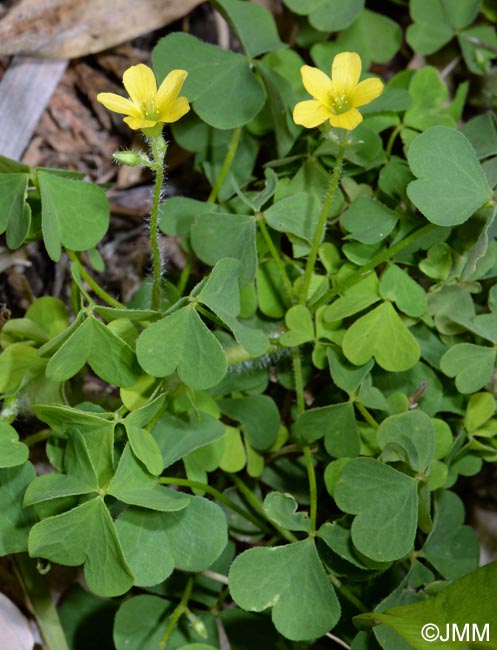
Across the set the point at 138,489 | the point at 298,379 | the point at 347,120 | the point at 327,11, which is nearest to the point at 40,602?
the point at 138,489

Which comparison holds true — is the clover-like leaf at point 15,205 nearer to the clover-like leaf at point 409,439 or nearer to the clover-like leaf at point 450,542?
the clover-like leaf at point 409,439

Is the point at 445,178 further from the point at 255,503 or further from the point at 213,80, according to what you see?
the point at 255,503

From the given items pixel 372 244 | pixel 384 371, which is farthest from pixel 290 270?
pixel 384 371

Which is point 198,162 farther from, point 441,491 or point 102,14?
point 441,491

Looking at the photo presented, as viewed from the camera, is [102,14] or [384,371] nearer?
[384,371]

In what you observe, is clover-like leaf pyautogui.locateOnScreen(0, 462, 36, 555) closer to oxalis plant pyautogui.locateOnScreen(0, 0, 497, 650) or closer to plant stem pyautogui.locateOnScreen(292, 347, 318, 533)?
oxalis plant pyautogui.locateOnScreen(0, 0, 497, 650)

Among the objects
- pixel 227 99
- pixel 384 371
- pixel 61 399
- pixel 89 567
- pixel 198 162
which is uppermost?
pixel 227 99

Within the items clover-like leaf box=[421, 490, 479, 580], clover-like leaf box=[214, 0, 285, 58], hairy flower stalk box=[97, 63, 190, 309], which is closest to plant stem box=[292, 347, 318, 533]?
clover-like leaf box=[421, 490, 479, 580]
